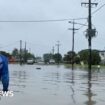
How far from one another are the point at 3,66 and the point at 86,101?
6.40 metres

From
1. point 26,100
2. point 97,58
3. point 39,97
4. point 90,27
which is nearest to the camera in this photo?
point 26,100

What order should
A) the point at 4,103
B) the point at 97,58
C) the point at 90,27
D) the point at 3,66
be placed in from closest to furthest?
the point at 3,66 → the point at 4,103 → the point at 90,27 → the point at 97,58

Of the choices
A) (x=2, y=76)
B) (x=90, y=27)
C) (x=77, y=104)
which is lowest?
(x=77, y=104)

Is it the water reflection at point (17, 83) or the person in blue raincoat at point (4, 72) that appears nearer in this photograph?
the person in blue raincoat at point (4, 72)

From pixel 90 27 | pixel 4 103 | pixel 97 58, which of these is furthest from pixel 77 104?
pixel 97 58

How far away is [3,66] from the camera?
9.19 metres

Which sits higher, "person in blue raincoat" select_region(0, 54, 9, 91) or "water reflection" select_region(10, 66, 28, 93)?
"person in blue raincoat" select_region(0, 54, 9, 91)

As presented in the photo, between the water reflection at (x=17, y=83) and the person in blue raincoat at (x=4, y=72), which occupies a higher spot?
the person in blue raincoat at (x=4, y=72)

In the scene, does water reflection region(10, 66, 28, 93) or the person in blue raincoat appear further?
water reflection region(10, 66, 28, 93)

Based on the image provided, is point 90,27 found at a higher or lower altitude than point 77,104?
higher

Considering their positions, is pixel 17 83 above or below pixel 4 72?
below

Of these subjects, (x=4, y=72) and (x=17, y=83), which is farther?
(x=17, y=83)

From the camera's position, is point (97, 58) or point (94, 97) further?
point (97, 58)

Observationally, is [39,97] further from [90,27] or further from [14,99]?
[90,27]
